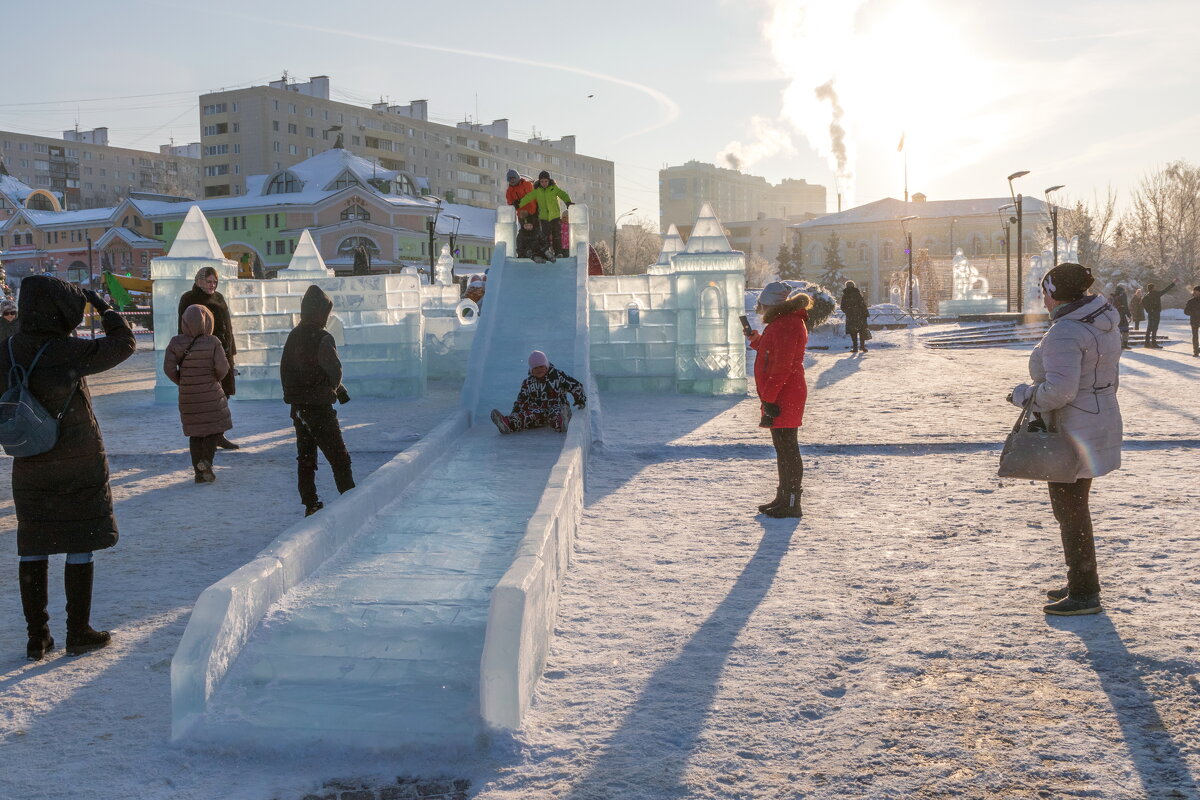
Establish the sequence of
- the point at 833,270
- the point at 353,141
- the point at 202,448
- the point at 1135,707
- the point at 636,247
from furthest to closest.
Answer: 1. the point at 636,247
2. the point at 353,141
3. the point at 833,270
4. the point at 202,448
5. the point at 1135,707

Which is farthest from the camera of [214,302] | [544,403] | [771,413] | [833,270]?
[833,270]

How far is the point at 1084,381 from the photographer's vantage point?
473cm

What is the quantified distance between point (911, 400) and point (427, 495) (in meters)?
8.71

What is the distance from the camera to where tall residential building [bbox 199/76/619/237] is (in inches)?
3083

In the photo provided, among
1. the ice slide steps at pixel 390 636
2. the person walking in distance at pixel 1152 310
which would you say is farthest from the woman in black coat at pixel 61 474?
the person walking in distance at pixel 1152 310

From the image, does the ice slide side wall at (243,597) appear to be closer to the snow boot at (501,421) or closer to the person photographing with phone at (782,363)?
the person photographing with phone at (782,363)

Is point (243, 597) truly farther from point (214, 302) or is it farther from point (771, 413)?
point (214, 302)

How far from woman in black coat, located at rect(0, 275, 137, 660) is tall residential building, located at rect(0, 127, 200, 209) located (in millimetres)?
117422

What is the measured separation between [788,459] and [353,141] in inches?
3325

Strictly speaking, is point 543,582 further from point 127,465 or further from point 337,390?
point 127,465

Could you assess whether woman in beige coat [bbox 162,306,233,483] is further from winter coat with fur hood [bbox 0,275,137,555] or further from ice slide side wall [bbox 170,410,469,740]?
winter coat with fur hood [bbox 0,275,137,555]

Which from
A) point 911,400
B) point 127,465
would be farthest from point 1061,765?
point 911,400

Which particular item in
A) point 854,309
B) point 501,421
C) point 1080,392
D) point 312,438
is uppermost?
point 854,309

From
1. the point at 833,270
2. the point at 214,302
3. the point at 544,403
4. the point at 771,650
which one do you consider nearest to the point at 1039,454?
the point at 771,650
